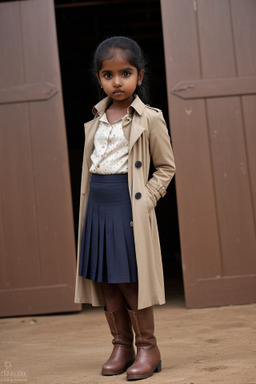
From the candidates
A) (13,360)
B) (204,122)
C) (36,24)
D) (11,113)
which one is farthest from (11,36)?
(13,360)

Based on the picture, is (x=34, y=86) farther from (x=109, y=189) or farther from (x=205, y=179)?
(x=109, y=189)

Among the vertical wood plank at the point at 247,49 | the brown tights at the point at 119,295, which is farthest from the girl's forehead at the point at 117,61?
the vertical wood plank at the point at 247,49

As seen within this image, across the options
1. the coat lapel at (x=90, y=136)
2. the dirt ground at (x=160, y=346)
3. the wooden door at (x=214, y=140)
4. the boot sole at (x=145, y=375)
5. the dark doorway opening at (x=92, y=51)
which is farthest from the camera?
the dark doorway opening at (x=92, y=51)

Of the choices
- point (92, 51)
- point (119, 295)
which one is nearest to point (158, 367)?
point (119, 295)

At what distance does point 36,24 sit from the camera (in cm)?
395

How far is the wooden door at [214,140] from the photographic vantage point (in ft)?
12.5

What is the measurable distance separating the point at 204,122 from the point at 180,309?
1.50 metres

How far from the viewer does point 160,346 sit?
285 centimetres

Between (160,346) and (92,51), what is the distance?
584 centimetres

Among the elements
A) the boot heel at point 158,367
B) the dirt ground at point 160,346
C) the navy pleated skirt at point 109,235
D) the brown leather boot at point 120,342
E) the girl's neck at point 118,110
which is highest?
the girl's neck at point 118,110

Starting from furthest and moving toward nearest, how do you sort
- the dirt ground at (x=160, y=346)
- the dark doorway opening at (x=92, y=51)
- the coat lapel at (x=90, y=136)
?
the dark doorway opening at (x=92, y=51) → the coat lapel at (x=90, y=136) → the dirt ground at (x=160, y=346)

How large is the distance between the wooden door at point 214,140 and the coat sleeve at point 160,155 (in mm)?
1555

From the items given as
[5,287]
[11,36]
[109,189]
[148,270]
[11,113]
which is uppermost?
[11,36]

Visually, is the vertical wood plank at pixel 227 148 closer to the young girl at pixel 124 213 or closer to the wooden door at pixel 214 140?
the wooden door at pixel 214 140
